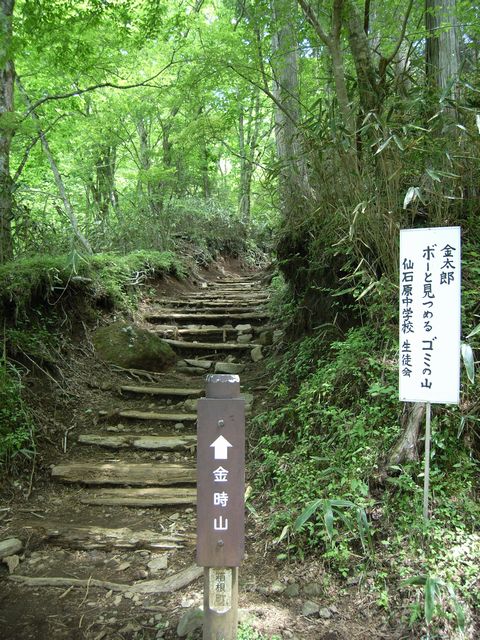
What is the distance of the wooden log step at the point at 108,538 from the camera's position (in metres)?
3.17

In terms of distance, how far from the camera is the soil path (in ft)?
7.82

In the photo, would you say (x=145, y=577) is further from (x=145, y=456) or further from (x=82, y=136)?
(x=82, y=136)

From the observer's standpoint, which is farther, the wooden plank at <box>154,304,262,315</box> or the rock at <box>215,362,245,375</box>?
the wooden plank at <box>154,304,262,315</box>

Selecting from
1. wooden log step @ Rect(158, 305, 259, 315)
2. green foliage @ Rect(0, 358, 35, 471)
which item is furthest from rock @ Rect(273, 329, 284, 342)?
green foliage @ Rect(0, 358, 35, 471)

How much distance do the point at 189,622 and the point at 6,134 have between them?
5.78 m

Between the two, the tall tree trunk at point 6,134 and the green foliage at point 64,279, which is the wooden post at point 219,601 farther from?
the tall tree trunk at point 6,134

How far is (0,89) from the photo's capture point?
221 inches

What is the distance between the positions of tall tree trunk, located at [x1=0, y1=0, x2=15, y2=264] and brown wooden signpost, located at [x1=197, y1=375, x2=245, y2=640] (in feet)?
15.2

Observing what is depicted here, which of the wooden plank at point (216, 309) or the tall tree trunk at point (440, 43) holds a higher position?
the tall tree trunk at point (440, 43)

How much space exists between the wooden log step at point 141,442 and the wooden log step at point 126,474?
0.30m

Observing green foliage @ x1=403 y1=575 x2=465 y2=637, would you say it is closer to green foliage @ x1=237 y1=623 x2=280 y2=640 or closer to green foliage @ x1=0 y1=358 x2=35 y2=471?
green foliage @ x1=237 y1=623 x2=280 y2=640

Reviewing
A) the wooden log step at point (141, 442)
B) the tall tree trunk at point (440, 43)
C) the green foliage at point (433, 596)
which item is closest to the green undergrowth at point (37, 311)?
the wooden log step at point (141, 442)

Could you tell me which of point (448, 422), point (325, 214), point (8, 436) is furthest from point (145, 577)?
point (325, 214)

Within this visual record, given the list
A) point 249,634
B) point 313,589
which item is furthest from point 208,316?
point 249,634
